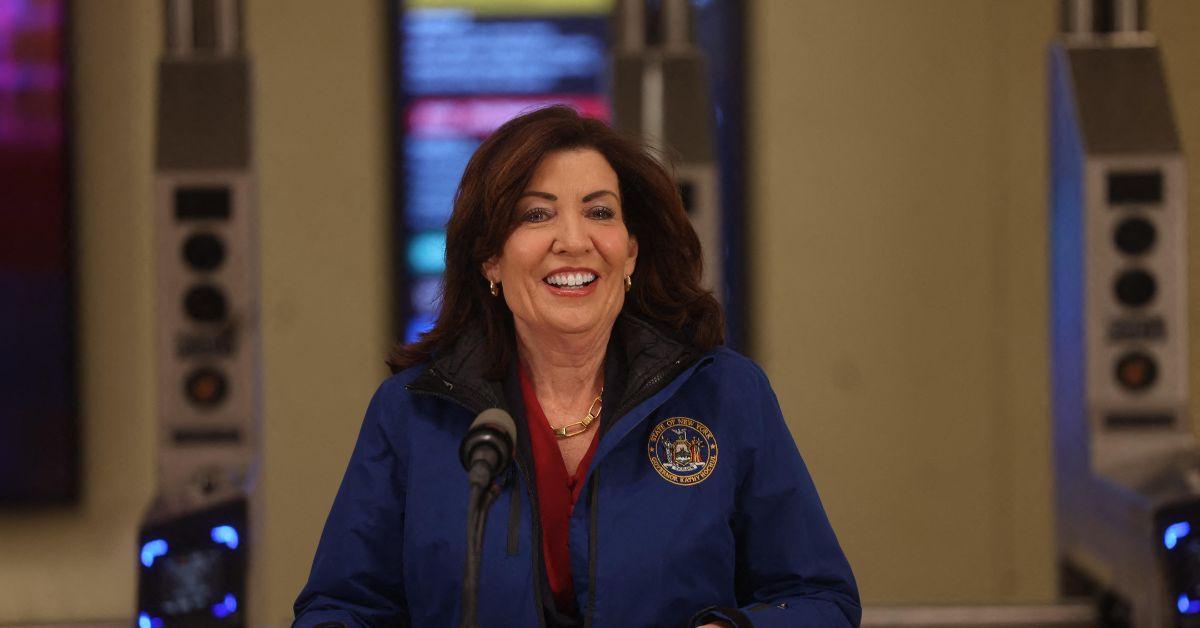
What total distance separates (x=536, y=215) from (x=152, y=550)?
1680 millimetres

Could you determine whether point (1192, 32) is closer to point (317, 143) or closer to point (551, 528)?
point (317, 143)

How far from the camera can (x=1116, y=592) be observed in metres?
3.27

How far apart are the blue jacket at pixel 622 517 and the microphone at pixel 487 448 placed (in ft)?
0.75

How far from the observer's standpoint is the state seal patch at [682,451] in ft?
5.34

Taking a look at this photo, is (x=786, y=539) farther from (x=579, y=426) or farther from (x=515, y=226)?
(x=515, y=226)

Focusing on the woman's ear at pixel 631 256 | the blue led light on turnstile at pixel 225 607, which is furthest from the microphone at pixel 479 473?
the blue led light on turnstile at pixel 225 607

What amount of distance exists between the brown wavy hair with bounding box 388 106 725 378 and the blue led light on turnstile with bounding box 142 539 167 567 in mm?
1408

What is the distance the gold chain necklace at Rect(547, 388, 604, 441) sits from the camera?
1.72 metres

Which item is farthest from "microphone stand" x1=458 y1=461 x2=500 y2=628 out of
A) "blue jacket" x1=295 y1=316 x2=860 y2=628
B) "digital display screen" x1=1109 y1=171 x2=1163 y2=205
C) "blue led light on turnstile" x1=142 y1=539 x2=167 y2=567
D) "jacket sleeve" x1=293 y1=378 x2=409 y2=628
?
"digital display screen" x1=1109 y1=171 x2=1163 y2=205

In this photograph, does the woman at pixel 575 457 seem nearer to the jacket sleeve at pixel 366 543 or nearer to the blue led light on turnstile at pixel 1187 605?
the jacket sleeve at pixel 366 543

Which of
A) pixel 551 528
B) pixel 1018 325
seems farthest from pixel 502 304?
pixel 1018 325

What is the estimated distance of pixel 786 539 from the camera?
5.41 feet

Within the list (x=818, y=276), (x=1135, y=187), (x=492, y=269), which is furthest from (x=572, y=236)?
(x=818, y=276)

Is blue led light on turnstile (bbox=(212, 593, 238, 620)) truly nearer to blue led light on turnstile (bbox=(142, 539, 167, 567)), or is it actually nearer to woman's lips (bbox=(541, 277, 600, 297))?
blue led light on turnstile (bbox=(142, 539, 167, 567))
